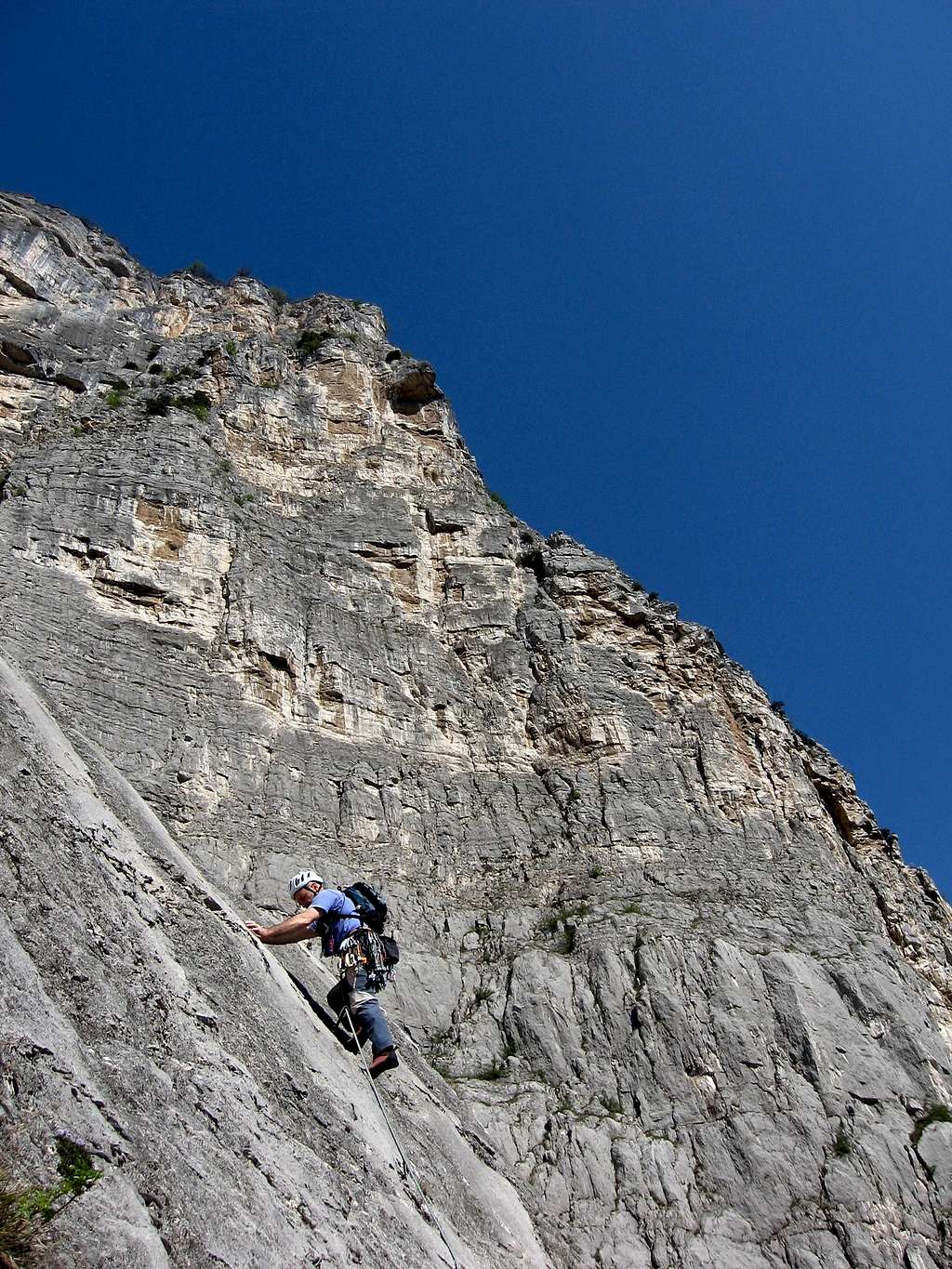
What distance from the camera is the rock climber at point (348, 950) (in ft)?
29.2

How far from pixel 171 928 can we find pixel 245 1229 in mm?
2876

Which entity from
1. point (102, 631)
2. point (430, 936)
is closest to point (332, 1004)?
point (430, 936)

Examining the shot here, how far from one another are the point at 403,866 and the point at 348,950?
1279 centimetres

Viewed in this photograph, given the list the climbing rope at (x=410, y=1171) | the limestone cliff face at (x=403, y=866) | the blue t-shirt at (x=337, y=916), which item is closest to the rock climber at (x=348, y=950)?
the blue t-shirt at (x=337, y=916)

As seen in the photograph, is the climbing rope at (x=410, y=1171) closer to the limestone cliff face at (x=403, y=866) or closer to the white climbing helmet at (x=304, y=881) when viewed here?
the limestone cliff face at (x=403, y=866)

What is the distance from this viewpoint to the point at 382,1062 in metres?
9.04

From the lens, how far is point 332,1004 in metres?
9.47

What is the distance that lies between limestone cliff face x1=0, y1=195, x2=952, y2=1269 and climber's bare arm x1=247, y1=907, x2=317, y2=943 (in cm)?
23

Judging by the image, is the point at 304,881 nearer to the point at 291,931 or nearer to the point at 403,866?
the point at 291,931

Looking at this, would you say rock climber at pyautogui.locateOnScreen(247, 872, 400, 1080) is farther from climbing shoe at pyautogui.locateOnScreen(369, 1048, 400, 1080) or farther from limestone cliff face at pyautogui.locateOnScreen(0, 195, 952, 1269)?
limestone cliff face at pyautogui.locateOnScreen(0, 195, 952, 1269)

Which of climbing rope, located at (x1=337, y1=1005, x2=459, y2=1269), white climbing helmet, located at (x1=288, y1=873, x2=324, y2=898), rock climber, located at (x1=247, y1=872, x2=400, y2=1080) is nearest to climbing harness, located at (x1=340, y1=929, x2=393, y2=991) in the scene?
rock climber, located at (x1=247, y1=872, x2=400, y2=1080)

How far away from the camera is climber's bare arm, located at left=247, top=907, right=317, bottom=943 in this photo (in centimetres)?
882

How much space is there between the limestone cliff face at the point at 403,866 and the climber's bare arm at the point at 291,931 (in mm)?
231

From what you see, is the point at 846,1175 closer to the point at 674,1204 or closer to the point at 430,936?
the point at 674,1204
